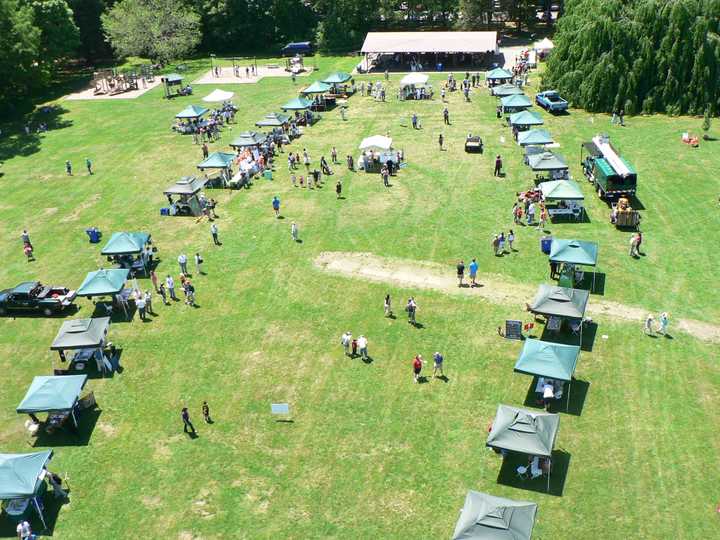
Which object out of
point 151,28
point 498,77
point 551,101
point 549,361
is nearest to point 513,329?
point 549,361

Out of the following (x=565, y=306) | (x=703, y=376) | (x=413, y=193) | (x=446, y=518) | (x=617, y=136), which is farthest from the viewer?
(x=617, y=136)

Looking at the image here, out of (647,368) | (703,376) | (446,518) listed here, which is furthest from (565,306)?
(446,518)

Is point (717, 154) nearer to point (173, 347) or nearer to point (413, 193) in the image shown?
point (413, 193)

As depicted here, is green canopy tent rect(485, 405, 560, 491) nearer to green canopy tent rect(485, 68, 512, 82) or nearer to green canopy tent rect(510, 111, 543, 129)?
green canopy tent rect(510, 111, 543, 129)

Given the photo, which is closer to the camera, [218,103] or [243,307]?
[243,307]

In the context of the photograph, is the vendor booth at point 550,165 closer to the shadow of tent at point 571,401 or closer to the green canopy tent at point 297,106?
the shadow of tent at point 571,401

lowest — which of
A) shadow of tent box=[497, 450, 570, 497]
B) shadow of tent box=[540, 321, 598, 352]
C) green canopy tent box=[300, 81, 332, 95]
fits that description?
shadow of tent box=[497, 450, 570, 497]

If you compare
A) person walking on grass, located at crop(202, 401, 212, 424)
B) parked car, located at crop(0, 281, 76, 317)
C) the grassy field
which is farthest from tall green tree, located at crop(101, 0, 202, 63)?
person walking on grass, located at crop(202, 401, 212, 424)
